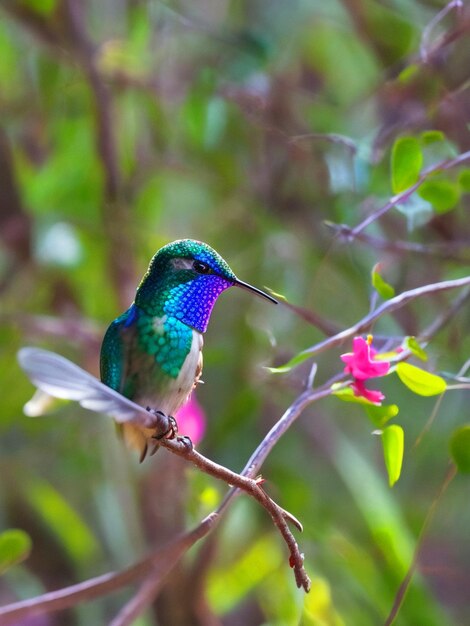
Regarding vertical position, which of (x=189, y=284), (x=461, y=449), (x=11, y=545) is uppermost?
(x=189, y=284)

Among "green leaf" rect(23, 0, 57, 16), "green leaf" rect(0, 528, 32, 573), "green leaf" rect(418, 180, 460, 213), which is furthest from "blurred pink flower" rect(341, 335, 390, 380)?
"green leaf" rect(23, 0, 57, 16)

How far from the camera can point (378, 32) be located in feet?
4.46

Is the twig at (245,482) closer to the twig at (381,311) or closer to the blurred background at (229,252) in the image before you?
the twig at (381,311)

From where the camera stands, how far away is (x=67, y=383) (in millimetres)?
324

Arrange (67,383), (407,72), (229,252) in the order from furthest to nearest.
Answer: (229,252) → (407,72) → (67,383)

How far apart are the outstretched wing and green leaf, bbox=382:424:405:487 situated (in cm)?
21

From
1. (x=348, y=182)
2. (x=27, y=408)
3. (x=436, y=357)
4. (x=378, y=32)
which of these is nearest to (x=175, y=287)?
(x=27, y=408)

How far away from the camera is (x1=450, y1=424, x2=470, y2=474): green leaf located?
0.61 m

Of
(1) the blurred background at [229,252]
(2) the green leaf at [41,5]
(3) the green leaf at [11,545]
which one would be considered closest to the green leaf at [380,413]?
(3) the green leaf at [11,545]

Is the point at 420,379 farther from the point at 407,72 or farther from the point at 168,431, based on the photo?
the point at 407,72

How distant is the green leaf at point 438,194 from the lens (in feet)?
2.26

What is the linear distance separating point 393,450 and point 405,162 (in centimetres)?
22

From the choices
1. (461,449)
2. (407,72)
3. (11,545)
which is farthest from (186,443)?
(407,72)

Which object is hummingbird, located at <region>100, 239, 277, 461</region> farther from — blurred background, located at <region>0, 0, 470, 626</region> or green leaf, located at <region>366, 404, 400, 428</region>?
blurred background, located at <region>0, 0, 470, 626</region>
